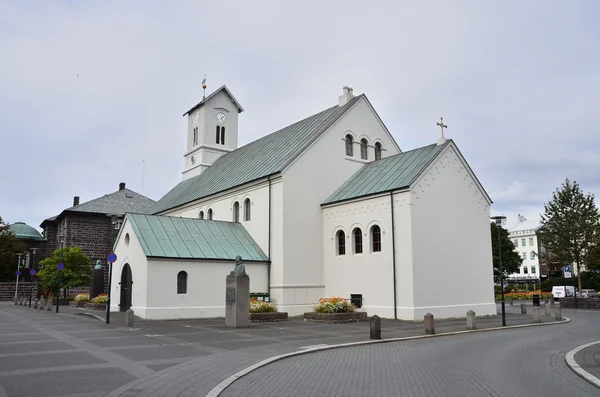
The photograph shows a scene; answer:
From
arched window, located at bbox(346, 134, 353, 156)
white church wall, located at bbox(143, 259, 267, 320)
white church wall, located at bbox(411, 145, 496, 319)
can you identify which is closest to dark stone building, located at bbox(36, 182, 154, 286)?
white church wall, located at bbox(143, 259, 267, 320)

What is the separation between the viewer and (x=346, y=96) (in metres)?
34.3

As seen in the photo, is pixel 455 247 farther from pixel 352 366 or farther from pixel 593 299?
pixel 593 299

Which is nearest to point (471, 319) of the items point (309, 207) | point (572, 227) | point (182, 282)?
point (309, 207)

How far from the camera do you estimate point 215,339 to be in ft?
57.1

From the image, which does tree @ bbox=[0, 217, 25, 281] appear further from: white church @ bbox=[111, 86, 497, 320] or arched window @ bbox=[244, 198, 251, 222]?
arched window @ bbox=[244, 198, 251, 222]

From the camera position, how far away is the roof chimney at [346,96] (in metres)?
34.2

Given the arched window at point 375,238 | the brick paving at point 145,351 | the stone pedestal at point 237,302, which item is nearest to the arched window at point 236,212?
the arched window at point 375,238

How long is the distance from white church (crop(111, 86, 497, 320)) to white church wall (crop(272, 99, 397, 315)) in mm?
64

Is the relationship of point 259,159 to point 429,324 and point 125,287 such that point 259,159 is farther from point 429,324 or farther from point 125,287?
point 429,324

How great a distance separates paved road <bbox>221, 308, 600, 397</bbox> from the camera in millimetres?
9398

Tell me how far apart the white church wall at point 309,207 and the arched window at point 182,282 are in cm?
508

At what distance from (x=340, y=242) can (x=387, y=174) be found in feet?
15.7

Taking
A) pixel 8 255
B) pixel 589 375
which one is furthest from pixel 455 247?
pixel 8 255

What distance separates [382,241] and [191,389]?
1880 centimetres
